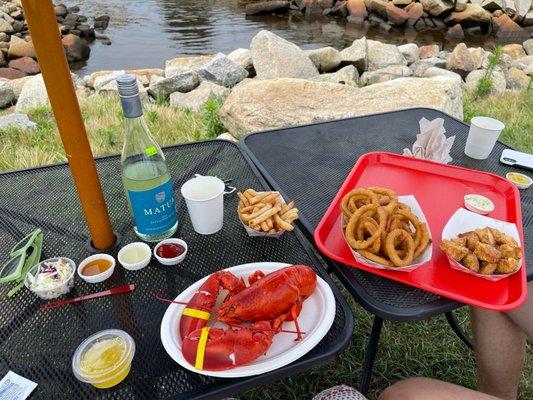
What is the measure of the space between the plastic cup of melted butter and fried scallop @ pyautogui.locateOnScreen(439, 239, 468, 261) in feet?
3.84

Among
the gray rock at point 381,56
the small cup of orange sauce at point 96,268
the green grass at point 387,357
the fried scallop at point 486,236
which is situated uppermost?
the fried scallop at point 486,236

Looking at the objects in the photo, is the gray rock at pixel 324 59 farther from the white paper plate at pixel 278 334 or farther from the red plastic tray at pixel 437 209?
the white paper plate at pixel 278 334

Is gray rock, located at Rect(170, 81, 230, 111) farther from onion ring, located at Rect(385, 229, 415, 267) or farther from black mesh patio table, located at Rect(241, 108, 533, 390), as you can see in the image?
onion ring, located at Rect(385, 229, 415, 267)

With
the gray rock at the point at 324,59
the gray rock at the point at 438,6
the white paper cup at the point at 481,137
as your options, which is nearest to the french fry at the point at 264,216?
the white paper cup at the point at 481,137

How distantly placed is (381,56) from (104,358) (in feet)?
33.0

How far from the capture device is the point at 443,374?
2371mm

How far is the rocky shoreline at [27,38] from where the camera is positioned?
1227 centimetres

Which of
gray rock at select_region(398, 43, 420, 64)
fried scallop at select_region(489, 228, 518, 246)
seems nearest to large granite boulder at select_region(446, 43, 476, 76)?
gray rock at select_region(398, 43, 420, 64)

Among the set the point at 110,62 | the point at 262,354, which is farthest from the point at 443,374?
the point at 110,62

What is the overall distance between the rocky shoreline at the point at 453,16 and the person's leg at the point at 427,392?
18.4 meters

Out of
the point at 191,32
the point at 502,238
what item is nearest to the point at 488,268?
the point at 502,238

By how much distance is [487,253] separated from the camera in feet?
4.82

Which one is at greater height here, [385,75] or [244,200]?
[244,200]

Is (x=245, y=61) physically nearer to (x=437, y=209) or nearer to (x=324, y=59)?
(x=324, y=59)
